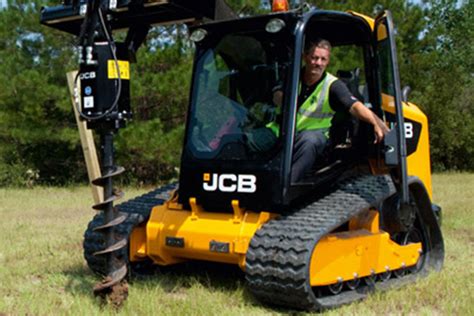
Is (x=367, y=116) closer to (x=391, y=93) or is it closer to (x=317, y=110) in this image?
(x=317, y=110)

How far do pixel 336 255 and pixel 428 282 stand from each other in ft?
3.61

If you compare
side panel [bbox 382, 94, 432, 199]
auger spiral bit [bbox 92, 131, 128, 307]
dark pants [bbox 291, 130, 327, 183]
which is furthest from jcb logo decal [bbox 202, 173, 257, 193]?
side panel [bbox 382, 94, 432, 199]

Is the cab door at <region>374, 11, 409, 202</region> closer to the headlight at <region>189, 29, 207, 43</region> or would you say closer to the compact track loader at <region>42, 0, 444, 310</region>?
the compact track loader at <region>42, 0, 444, 310</region>

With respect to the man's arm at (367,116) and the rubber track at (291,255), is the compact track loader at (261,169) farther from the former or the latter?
the man's arm at (367,116)

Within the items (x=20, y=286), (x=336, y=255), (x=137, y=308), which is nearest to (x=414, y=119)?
(x=336, y=255)

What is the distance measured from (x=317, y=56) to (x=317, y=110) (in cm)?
40

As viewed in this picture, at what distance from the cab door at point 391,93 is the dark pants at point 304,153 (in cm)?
50

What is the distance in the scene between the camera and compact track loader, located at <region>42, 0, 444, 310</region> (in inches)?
171

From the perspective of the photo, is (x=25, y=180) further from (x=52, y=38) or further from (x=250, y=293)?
(x=250, y=293)

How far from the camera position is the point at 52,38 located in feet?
46.8

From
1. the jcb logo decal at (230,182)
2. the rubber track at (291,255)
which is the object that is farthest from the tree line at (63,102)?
the rubber track at (291,255)

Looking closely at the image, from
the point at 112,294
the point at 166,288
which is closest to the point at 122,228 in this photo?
the point at 166,288

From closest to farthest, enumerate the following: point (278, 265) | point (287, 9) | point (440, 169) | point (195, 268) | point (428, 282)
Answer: point (278, 265)
point (287, 9)
point (428, 282)
point (195, 268)
point (440, 169)

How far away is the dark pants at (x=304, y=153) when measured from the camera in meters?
4.66
